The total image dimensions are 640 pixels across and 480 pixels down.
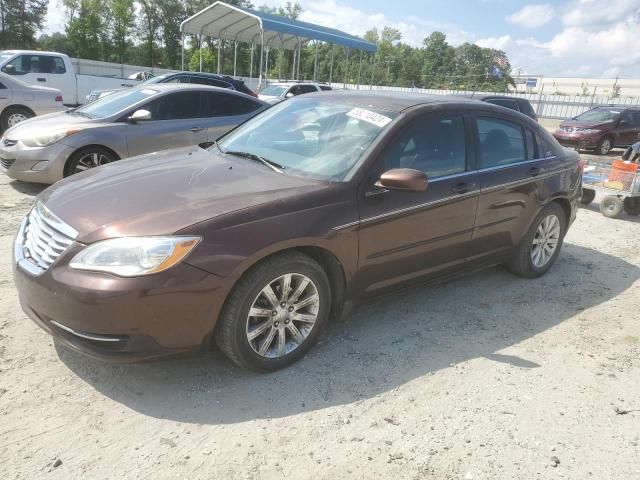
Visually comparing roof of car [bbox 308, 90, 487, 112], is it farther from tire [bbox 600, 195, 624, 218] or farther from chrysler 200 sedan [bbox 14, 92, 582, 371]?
tire [bbox 600, 195, 624, 218]

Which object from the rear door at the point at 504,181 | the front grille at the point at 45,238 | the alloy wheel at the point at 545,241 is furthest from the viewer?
the alloy wheel at the point at 545,241

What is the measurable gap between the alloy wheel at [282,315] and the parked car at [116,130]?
460 centimetres

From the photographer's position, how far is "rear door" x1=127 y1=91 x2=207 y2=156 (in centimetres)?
686

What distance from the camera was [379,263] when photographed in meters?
3.41

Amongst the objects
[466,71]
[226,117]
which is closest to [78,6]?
[466,71]

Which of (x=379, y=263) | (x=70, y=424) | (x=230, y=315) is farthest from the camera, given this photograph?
(x=379, y=263)

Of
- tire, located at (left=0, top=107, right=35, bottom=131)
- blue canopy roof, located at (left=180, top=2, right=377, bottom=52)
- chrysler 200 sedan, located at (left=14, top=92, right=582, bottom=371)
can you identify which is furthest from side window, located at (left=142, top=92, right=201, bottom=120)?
blue canopy roof, located at (left=180, top=2, right=377, bottom=52)

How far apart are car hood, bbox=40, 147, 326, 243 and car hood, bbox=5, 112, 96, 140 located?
137 inches

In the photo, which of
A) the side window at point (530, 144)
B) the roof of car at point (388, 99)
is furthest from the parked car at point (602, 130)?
the roof of car at point (388, 99)

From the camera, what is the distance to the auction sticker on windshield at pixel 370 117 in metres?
3.53

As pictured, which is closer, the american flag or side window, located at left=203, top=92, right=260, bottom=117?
side window, located at left=203, top=92, right=260, bottom=117

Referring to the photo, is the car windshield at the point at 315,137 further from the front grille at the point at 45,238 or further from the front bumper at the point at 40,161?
the front bumper at the point at 40,161

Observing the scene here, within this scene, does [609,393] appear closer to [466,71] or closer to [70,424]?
[70,424]

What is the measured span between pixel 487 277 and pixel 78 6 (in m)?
68.0
